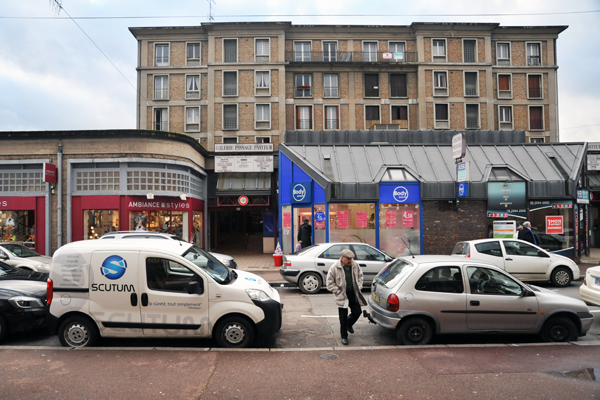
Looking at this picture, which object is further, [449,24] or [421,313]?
[449,24]

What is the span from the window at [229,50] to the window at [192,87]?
3052 mm


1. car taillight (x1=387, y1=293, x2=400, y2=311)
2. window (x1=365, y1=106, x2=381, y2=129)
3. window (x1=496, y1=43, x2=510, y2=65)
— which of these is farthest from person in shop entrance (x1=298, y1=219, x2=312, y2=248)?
window (x1=496, y1=43, x2=510, y2=65)

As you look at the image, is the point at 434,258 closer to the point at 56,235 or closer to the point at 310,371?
the point at 310,371

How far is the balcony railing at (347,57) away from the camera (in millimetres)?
33250

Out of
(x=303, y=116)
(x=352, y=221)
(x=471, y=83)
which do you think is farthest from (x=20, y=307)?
(x=471, y=83)

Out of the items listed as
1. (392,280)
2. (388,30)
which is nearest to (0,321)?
(392,280)

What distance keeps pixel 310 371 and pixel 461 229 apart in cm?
1291

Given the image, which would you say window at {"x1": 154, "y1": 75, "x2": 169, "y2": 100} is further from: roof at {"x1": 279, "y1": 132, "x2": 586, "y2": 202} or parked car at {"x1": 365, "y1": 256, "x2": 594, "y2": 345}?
parked car at {"x1": 365, "y1": 256, "x2": 594, "y2": 345}

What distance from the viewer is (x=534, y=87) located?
3416 cm

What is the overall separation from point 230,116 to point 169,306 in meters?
28.0

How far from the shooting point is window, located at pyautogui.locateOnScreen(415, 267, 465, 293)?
6.16 metres

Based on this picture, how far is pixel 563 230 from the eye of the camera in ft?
53.7

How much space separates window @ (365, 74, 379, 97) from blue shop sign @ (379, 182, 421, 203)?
1901cm

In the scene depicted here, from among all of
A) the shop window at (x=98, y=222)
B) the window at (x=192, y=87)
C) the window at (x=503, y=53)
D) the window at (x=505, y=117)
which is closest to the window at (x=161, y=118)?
the window at (x=192, y=87)
